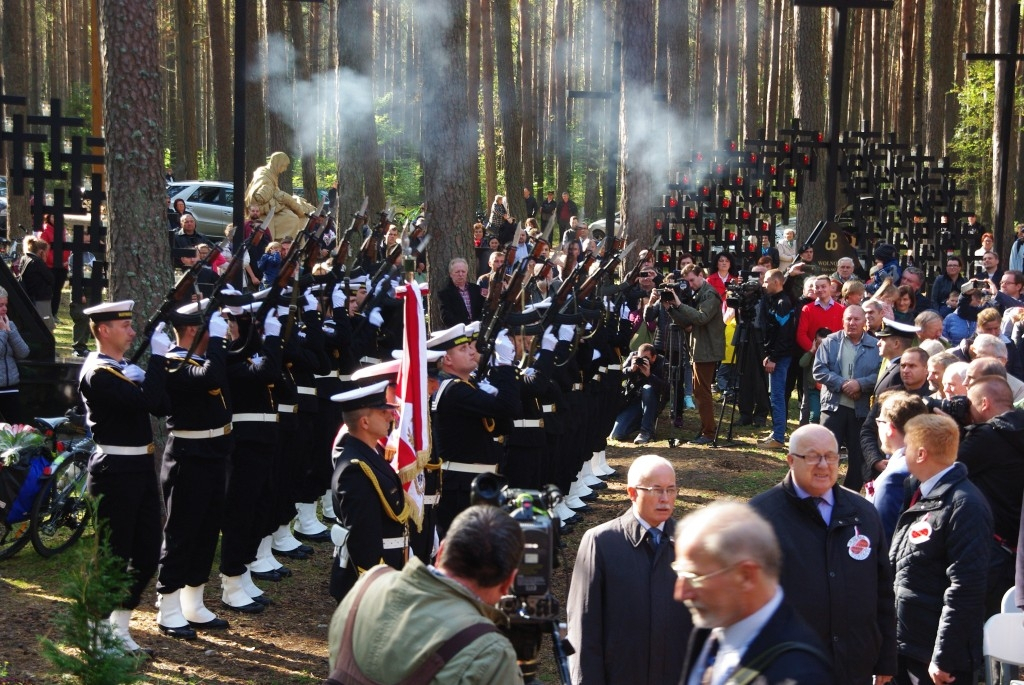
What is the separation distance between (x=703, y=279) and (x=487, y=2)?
25.9 metres

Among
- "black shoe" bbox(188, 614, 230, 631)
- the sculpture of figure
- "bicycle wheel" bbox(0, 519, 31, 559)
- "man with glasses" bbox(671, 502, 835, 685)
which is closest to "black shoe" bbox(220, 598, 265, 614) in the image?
"black shoe" bbox(188, 614, 230, 631)

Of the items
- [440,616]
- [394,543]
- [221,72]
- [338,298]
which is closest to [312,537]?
[338,298]

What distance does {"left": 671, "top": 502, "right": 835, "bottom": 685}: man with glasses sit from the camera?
3.08m

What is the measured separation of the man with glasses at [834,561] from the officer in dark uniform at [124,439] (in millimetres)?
3411

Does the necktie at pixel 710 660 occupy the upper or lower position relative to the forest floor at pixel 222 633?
upper

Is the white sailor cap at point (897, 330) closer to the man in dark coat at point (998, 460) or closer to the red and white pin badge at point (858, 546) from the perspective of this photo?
the man in dark coat at point (998, 460)

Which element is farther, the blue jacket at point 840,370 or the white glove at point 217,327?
the blue jacket at point 840,370

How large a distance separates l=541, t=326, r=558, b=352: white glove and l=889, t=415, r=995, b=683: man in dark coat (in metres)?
3.87

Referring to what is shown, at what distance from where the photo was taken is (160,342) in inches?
280

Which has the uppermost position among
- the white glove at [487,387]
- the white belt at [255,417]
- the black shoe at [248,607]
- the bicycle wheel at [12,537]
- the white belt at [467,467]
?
the white glove at [487,387]

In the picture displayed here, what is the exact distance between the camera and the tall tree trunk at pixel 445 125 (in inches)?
542

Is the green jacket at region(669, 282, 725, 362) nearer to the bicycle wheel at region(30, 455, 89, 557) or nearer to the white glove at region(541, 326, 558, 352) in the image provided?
the white glove at region(541, 326, 558, 352)

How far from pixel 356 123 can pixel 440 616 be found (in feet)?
50.2

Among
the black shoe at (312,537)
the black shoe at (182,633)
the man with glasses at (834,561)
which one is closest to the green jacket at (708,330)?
the black shoe at (312,537)
